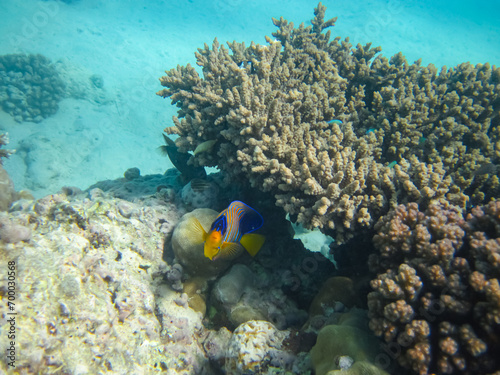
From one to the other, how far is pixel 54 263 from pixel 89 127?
14266mm

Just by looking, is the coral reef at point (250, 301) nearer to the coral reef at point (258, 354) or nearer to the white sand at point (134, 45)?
the coral reef at point (258, 354)

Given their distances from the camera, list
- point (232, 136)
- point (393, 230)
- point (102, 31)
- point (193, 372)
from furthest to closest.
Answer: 1. point (102, 31)
2. point (232, 136)
3. point (193, 372)
4. point (393, 230)

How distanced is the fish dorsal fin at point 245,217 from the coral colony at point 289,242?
0.02 metres

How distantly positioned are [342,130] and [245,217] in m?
2.05

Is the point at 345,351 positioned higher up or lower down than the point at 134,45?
lower down

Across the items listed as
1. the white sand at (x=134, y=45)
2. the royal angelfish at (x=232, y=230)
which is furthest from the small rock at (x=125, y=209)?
the white sand at (x=134, y=45)

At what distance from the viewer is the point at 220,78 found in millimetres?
4254

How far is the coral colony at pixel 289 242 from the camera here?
189cm

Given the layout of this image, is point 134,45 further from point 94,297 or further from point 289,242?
point 94,297

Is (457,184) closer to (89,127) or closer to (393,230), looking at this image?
(393,230)

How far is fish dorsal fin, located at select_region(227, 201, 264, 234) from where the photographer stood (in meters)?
2.40

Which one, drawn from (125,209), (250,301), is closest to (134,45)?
(125,209)

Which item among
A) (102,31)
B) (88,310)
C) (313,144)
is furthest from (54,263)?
(102,31)

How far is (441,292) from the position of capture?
187cm
